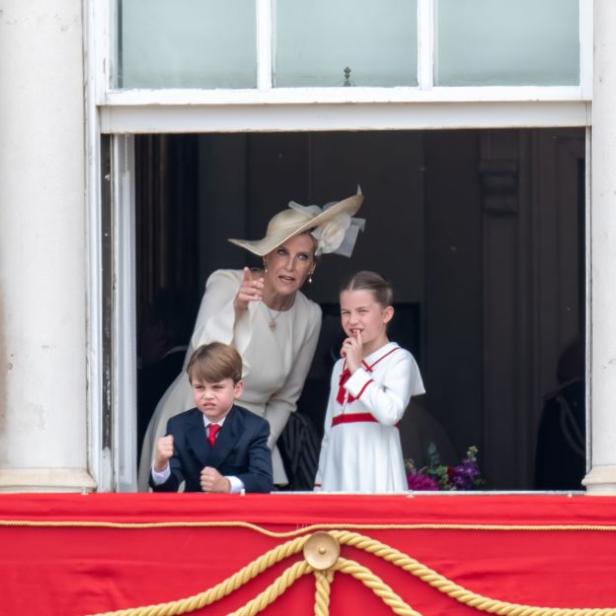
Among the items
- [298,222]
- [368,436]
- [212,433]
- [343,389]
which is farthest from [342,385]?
[298,222]

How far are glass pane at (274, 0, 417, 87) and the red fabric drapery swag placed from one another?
1.23 metres

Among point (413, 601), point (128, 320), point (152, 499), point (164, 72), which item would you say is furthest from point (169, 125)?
point (413, 601)

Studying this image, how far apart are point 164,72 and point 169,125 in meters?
0.16

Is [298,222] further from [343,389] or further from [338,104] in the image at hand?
[338,104]

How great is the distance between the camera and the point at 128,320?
721cm

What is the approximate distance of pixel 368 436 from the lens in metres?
7.32

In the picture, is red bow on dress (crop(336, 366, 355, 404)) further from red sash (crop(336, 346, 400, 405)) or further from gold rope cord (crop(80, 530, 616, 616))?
gold rope cord (crop(80, 530, 616, 616))

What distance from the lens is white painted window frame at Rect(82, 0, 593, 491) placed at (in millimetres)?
6922

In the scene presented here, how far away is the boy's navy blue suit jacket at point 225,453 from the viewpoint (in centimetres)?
702

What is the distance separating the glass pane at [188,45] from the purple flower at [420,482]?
1.48 m

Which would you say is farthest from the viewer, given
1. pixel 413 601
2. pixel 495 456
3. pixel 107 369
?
pixel 495 456

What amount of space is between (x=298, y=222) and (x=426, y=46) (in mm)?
1054

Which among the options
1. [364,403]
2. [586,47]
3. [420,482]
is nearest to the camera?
[586,47]

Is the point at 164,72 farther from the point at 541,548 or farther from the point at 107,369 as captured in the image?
the point at 541,548
